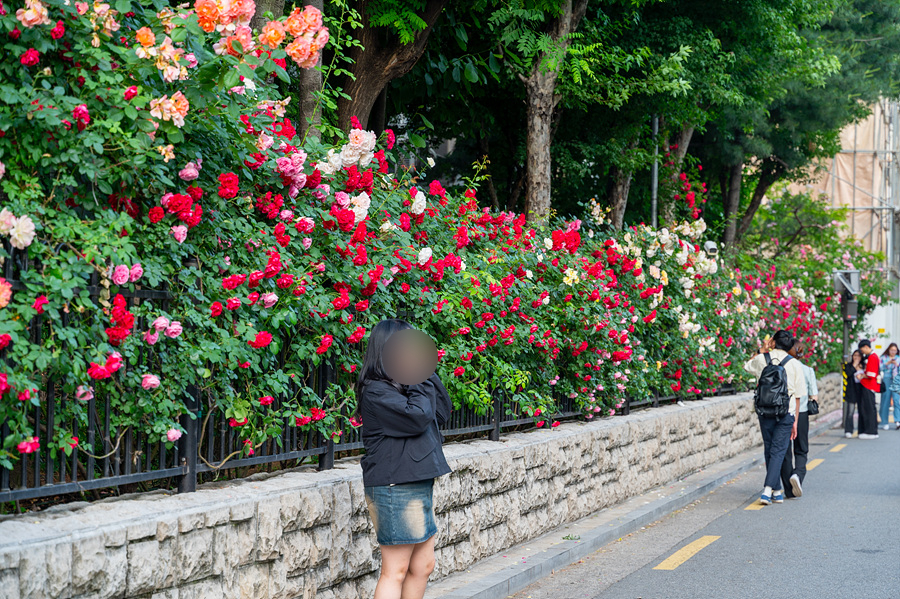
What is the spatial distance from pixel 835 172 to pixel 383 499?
5034cm

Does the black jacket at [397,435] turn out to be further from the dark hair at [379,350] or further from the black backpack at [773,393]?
the black backpack at [773,393]

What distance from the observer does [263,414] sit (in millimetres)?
5070

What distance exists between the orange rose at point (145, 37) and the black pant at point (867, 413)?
1983cm

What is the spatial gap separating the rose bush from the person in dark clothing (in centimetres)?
1597

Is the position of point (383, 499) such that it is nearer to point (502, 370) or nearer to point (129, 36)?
point (129, 36)

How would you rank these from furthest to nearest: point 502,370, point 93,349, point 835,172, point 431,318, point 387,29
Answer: point 835,172 < point 387,29 < point 502,370 < point 431,318 < point 93,349

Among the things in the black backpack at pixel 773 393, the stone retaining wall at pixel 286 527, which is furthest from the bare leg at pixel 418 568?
the black backpack at pixel 773 393

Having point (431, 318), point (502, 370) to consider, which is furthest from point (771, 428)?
point (431, 318)

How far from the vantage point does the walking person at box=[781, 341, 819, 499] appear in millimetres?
11508

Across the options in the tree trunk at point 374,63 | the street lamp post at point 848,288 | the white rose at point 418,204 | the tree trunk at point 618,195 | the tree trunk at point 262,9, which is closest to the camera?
the white rose at point 418,204

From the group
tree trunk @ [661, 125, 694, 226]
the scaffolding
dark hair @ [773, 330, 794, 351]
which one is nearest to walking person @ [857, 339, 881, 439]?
tree trunk @ [661, 125, 694, 226]

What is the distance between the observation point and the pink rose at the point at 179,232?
431cm

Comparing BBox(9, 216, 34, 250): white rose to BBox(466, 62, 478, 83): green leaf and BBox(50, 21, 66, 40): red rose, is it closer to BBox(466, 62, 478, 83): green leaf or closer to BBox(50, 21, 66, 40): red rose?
BBox(50, 21, 66, 40): red rose

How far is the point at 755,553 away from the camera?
26.7ft
